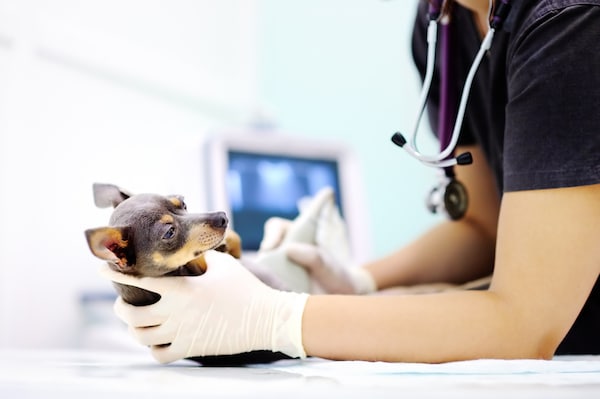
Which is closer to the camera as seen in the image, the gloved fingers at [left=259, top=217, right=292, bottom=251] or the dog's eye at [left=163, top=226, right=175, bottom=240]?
the dog's eye at [left=163, top=226, right=175, bottom=240]

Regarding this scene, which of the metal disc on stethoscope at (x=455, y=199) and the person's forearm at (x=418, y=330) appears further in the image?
the metal disc on stethoscope at (x=455, y=199)

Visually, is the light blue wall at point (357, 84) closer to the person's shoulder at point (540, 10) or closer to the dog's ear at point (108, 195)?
the person's shoulder at point (540, 10)

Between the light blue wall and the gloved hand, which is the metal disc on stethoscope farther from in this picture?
the light blue wall

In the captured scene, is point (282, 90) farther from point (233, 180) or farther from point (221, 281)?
point (221, 281)

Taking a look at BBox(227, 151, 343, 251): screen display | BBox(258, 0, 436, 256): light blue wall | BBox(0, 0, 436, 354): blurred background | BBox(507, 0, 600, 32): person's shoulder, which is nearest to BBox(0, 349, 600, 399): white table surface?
BBox(507, 0, 600, 32): person's shoulder

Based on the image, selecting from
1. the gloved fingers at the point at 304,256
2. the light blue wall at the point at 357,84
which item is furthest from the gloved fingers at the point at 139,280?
the light blue wall at the point at 357,84

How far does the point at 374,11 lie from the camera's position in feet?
7.59

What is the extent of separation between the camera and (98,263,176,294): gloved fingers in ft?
2.25

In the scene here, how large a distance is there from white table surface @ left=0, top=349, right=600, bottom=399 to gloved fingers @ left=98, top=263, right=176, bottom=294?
0.31ft

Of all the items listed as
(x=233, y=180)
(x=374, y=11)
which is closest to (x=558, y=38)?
(x=233, y=180)

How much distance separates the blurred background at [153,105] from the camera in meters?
1.62

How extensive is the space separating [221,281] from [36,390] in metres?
0.30

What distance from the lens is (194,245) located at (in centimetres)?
69

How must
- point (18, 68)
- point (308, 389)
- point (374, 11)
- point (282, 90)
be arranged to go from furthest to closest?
1. point (282, 90)
2. point (374, 11)
3. point (18, 68)
4. point (308, 389)
